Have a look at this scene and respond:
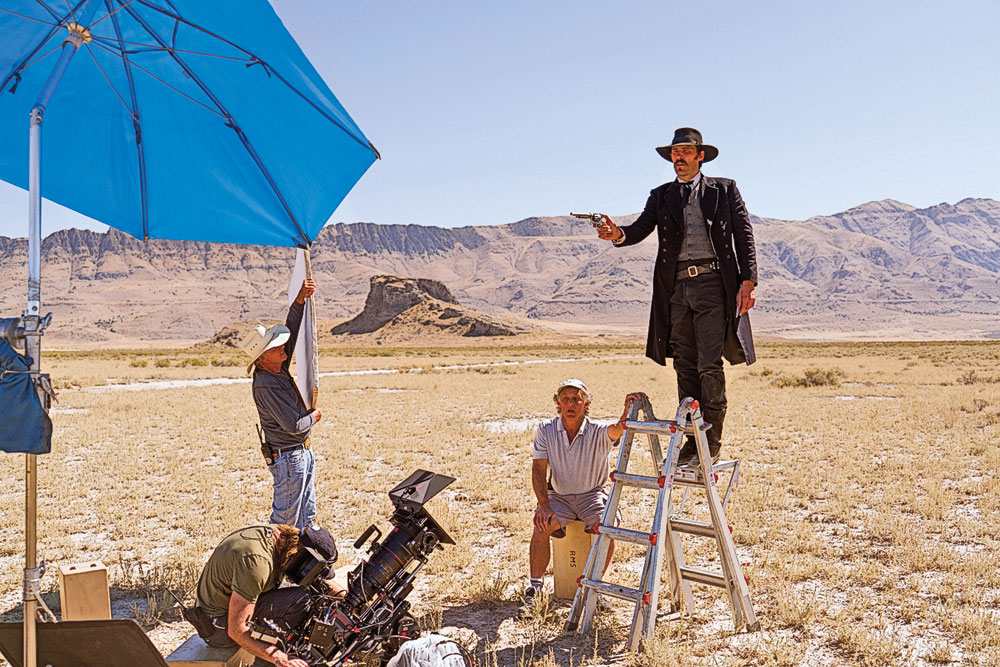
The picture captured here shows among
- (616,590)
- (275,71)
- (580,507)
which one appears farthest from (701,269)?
(275,71)

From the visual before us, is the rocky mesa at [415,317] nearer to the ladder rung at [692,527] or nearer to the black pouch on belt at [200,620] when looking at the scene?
the ladder rung at [692,527]

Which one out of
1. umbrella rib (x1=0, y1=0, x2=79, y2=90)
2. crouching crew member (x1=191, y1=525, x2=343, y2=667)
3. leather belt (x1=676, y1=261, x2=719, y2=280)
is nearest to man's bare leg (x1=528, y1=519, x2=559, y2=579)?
crouching crew member (x1=191, y1=525, x2=343, y2=667)

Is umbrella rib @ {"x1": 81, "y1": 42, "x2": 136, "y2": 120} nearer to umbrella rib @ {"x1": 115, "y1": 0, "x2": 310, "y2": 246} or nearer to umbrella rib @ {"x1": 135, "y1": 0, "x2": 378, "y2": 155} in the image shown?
umbrella rib @ {"x1": 115, "y1": 0, "x2": 310, "y2": 246}

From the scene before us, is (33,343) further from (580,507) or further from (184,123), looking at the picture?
(580,507)

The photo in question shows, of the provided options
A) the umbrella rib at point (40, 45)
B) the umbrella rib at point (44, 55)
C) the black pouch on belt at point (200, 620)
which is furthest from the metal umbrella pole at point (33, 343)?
the umbrella rib at point (44, 55)

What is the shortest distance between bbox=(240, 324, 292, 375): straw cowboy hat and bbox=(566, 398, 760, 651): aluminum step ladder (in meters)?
2.57

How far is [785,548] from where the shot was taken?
7055 mm

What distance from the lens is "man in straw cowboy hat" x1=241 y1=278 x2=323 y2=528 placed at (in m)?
5.40

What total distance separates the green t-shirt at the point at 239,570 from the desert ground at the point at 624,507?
4.05 feet

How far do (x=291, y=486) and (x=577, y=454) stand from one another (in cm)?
214

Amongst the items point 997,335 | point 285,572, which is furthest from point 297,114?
point 997,335

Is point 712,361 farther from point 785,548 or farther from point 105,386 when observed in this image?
point 105,386

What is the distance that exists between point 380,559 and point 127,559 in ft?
13.9

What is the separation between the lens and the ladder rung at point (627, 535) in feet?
15.2
